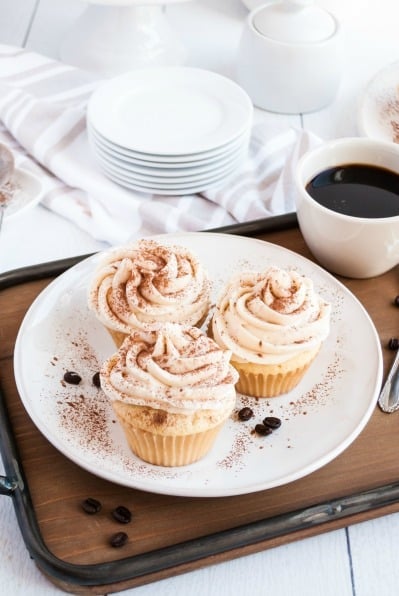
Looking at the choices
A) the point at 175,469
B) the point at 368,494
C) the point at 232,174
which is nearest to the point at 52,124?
the point at 232,174

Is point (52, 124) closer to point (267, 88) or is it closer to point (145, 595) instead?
point (267, 88)

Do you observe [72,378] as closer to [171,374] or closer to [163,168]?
[171,374]

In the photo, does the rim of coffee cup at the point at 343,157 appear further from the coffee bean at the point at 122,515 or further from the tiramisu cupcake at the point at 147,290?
the coffee bean at the point at 122,515

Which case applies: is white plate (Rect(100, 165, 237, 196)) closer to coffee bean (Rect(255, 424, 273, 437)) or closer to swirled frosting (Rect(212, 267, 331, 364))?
swirled frosting (Rect(212, 267, 331, 364))

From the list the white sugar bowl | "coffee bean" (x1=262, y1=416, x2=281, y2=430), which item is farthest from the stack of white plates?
"coffee bean" (x1=262, y1=416, x2=281, y2=430)

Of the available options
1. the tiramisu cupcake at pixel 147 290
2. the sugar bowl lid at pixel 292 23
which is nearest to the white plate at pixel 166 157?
the sugar bowl lid at pixel 292 23
